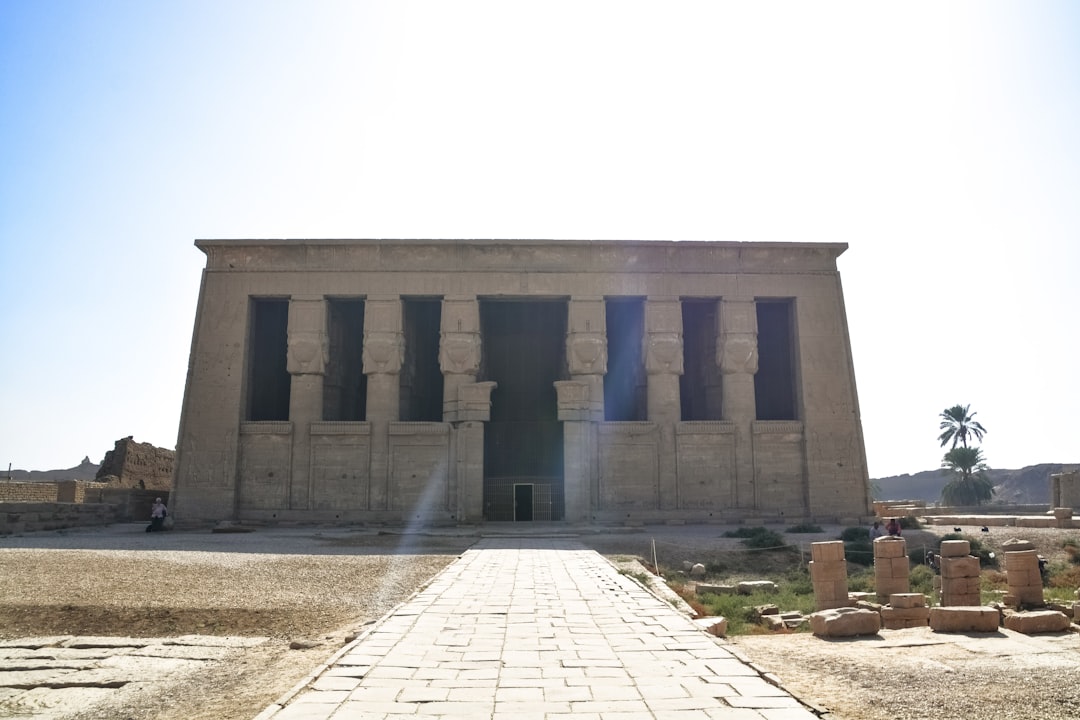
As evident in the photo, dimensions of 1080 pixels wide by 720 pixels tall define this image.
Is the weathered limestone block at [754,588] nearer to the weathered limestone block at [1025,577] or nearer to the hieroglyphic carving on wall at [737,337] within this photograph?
the weathered limestone block at [1025,577]

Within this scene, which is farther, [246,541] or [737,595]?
[246,541]

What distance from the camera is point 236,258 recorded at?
92.1ft

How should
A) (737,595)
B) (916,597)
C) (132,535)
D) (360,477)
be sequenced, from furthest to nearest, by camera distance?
(360,477) < (132,535) < (737,595) < (916,597)

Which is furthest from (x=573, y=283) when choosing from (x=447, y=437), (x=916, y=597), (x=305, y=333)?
(x=916, y=597)

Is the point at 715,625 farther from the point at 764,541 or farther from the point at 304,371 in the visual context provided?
the point at 304,371

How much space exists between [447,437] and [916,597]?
18910mm

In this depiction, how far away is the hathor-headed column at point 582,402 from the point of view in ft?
84.7

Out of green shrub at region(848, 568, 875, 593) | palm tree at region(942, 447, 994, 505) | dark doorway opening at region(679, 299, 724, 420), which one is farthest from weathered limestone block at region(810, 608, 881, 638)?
palm tree at region(942, 447, 994, 505)

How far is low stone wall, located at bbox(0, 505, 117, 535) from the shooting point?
71.4ft

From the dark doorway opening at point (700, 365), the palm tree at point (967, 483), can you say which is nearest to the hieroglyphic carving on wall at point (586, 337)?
the dark doorway opening at point (700, 365)

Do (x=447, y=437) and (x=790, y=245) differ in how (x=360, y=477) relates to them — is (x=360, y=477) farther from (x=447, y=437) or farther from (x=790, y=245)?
(x=790, y=245)

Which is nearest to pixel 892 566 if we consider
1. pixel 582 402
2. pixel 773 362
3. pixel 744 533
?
pixel 744 533

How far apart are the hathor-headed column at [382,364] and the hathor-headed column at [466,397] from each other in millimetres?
1616

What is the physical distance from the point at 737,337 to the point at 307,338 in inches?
588
